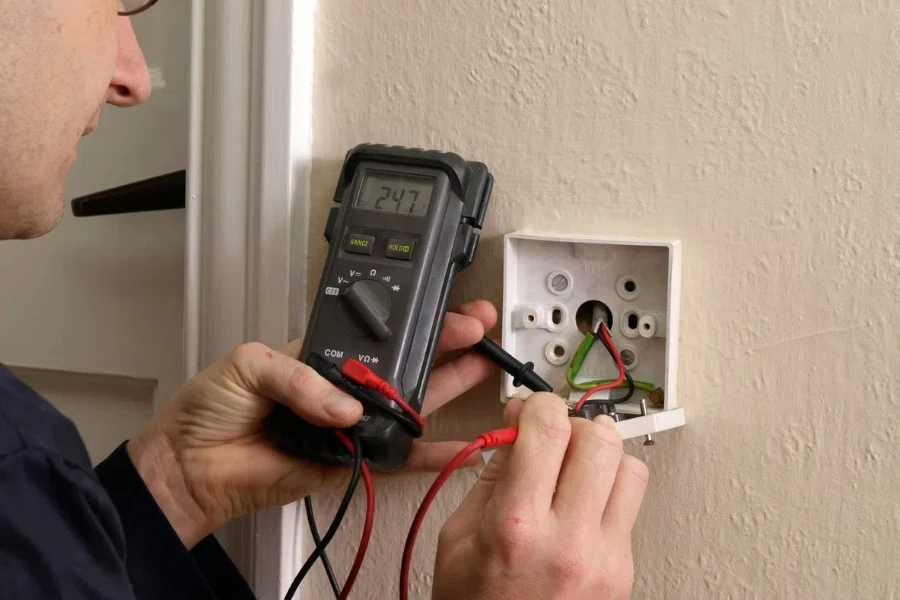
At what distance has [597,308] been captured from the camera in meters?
0.58

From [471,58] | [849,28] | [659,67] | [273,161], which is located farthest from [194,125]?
[849,28]

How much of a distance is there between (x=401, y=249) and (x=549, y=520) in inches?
8.5

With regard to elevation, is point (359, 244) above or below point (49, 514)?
above

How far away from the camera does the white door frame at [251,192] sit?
25.6 inches

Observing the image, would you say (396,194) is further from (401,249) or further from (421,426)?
(421,426)

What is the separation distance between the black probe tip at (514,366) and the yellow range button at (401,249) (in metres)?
0.09

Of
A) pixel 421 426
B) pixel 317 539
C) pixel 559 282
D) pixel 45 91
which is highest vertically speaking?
pixel 45 91

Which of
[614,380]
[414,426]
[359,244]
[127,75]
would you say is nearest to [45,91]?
[127,75]

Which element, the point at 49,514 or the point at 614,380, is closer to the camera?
the point at 49,514

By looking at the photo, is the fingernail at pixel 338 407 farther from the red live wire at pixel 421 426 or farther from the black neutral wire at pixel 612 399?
the black neutral wire at pixel 612 399

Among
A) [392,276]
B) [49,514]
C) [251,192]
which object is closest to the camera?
[49,514]

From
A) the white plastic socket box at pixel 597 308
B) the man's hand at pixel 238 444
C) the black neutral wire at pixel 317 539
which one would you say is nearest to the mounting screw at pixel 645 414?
the white plastic socket box at pixel 597 308

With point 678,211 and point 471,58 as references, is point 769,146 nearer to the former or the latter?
point 678,211

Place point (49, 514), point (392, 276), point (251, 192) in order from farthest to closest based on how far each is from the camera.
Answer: point (251, 192) → point (392, 276) → point (49, 514)
